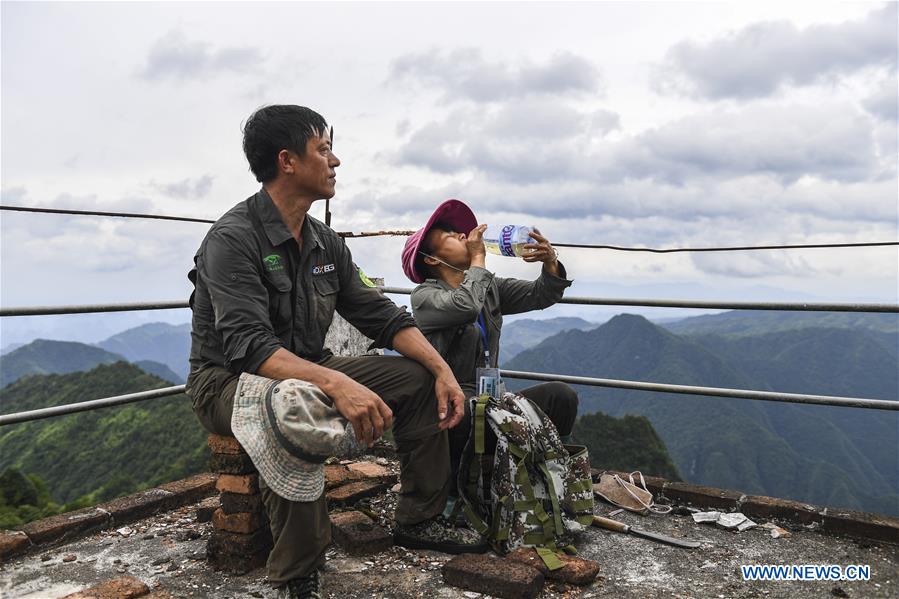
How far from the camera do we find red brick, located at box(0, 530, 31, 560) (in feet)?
8.38

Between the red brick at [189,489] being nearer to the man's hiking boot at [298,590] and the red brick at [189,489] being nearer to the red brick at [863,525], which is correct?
the man's hiking boot at [298,590]

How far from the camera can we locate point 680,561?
8.59ft

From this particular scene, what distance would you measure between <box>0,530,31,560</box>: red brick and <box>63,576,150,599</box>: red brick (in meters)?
0.56

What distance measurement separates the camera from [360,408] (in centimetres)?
192

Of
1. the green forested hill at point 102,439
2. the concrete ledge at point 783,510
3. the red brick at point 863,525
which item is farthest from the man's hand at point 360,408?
the green forested hill at point 102,439

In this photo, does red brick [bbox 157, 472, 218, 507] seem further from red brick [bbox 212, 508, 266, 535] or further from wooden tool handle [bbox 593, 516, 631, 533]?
wooden tool handle [bbox 593, 516, 631, 533]

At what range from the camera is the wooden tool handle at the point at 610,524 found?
2.90 meters

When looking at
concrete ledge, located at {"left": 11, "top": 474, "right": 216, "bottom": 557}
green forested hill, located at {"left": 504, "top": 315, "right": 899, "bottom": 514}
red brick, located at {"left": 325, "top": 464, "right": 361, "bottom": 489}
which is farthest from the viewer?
green forested hill, located at {"left": 504, "top": 315, "right": 899, "bottom": 514}

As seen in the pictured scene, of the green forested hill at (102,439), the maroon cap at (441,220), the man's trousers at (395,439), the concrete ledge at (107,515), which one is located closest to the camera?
the man's trousers at (395,439)

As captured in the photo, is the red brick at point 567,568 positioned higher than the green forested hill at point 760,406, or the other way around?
the red brick at point 567,568

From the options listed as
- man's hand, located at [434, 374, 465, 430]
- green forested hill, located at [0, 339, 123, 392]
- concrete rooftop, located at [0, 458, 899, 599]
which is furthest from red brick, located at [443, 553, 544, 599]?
green forested hill, located at [0, 339, 123, 392]

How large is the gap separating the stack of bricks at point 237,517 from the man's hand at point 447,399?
68 centimetres

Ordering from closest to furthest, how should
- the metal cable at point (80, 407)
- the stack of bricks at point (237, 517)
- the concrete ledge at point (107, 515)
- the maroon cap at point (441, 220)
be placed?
the stack of bricks at point (237, 517)
the metal cable at point (80, 407)
the concrete ledge at point (107, 515)
the maroon cap at point (441, 220)

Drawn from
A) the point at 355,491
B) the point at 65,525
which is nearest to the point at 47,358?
the point at 65,525
